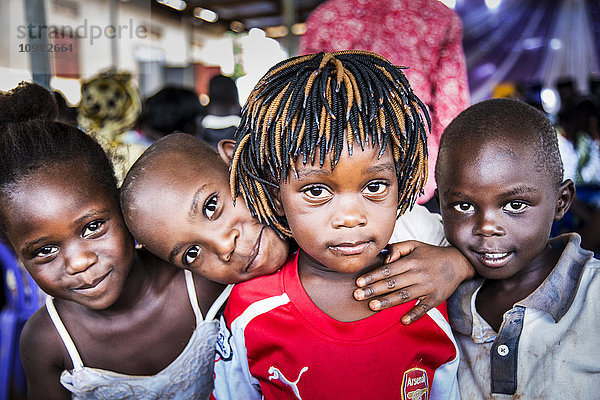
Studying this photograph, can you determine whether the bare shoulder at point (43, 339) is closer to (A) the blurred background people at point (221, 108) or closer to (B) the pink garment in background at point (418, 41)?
(B) the pink garment in background at point (418, 41)

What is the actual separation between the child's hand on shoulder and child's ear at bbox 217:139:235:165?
1.50 feet

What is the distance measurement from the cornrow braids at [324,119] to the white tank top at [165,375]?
501 millimetres

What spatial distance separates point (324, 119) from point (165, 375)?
92 centimetres

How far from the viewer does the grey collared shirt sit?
1.11 metres

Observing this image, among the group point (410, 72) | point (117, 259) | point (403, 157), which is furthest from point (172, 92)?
point (403, 157)

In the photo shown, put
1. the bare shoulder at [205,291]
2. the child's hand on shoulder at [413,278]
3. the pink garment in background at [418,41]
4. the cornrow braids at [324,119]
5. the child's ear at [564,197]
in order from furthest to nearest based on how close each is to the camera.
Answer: the pink garment in background at [418,41] < the bare shoulder at [205,291] < the child's ear at [564,197] < the child's hand on shoulder at [413,278] < the cornrow braids at [324,119]

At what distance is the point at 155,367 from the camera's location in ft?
4.53

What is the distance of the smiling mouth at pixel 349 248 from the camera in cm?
102

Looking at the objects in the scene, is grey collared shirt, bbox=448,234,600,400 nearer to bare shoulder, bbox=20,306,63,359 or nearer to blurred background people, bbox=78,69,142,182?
bare shoulder, bbox=20,306,63,359

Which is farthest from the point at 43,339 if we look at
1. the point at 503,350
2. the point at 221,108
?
the point at 221,108

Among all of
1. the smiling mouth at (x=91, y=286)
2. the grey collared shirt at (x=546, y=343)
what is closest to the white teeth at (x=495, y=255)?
the grey collared shirt at (x=546, y=343)

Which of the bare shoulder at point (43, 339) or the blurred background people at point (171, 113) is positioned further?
the blurred background people at point (171, 113)

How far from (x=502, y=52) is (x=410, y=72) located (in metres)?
5.28

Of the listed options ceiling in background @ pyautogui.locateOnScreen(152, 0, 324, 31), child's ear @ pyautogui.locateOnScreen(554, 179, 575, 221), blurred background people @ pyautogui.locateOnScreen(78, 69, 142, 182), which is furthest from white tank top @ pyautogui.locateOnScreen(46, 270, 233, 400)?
ceiling in background @ pyautogui.locateOnScreen(152, 0, 324, 31)
